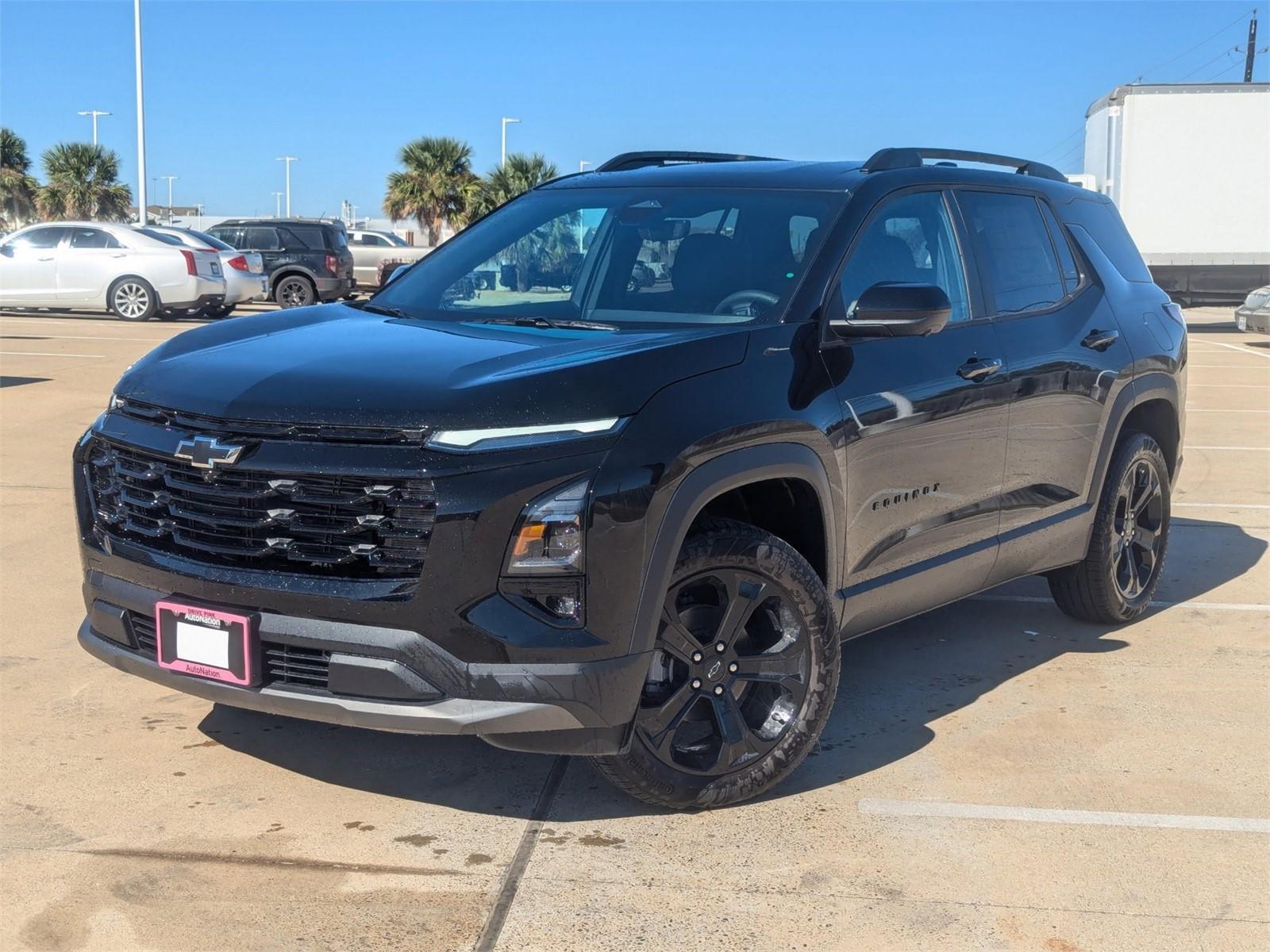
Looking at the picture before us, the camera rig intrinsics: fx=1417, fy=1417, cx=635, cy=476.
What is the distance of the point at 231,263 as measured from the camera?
21609 millimetres

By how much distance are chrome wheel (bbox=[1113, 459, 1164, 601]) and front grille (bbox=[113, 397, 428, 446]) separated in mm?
3518

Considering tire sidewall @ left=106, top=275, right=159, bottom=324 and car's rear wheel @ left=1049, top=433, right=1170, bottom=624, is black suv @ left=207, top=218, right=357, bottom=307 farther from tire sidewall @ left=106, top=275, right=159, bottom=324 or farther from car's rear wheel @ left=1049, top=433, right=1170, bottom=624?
car's rear wheel @ left=1049, top=433, right=1170, bottom=624

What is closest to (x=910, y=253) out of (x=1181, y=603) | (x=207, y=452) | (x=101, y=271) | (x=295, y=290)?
(x=207, y=452)

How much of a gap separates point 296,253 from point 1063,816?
23.2m

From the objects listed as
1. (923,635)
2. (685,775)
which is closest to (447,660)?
(685,775)

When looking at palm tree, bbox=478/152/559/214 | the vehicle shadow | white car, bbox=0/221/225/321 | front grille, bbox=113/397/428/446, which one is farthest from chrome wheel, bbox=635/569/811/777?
palm tree, bbox=478/152/559/214

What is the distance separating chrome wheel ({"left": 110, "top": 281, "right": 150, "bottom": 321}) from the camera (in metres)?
20.7

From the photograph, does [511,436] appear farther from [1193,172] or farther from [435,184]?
[435,184]

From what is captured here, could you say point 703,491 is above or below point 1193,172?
below

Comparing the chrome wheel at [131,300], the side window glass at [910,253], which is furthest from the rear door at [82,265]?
the side window glass at [910,253]

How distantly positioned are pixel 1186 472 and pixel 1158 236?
55.4ft

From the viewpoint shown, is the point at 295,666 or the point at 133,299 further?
the point at 133,299

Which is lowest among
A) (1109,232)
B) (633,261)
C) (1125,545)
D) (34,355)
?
(34,355)

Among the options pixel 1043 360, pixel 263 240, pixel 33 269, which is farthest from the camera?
pixel 263 240
